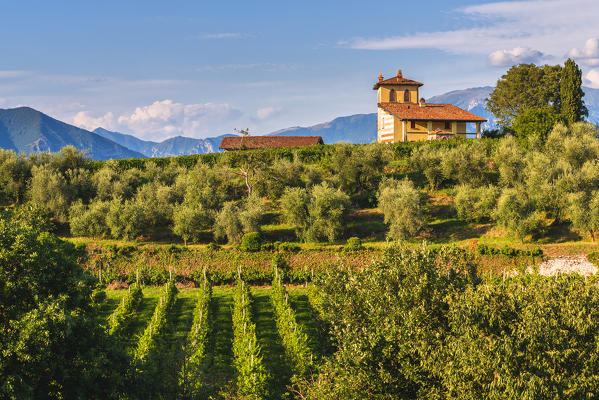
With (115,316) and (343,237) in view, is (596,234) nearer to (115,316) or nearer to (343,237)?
(343,237)

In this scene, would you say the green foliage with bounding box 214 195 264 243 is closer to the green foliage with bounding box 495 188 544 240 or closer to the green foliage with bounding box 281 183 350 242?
the green foliage with bounding box 281 183 350 242

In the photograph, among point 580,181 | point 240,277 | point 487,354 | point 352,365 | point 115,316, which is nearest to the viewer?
Answer: point 487,354

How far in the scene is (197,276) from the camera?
35.8m

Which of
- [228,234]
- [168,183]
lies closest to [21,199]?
[168,183]

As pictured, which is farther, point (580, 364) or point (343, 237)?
point (343, 237)

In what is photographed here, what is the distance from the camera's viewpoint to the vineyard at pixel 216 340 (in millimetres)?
14688

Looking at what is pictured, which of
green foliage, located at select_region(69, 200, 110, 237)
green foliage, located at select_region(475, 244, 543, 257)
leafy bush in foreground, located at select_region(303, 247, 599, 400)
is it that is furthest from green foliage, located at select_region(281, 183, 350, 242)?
leafy bush in foreground, located at select_region(303, 247, 599, 400)

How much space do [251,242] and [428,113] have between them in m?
39.0

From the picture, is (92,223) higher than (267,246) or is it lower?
higher

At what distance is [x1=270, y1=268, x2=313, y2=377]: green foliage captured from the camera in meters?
18.7

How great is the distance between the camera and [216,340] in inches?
919

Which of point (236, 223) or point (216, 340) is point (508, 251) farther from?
point (216, 340)

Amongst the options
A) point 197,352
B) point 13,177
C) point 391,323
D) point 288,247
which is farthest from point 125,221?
point 391,323

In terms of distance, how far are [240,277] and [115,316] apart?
39.0 ft
